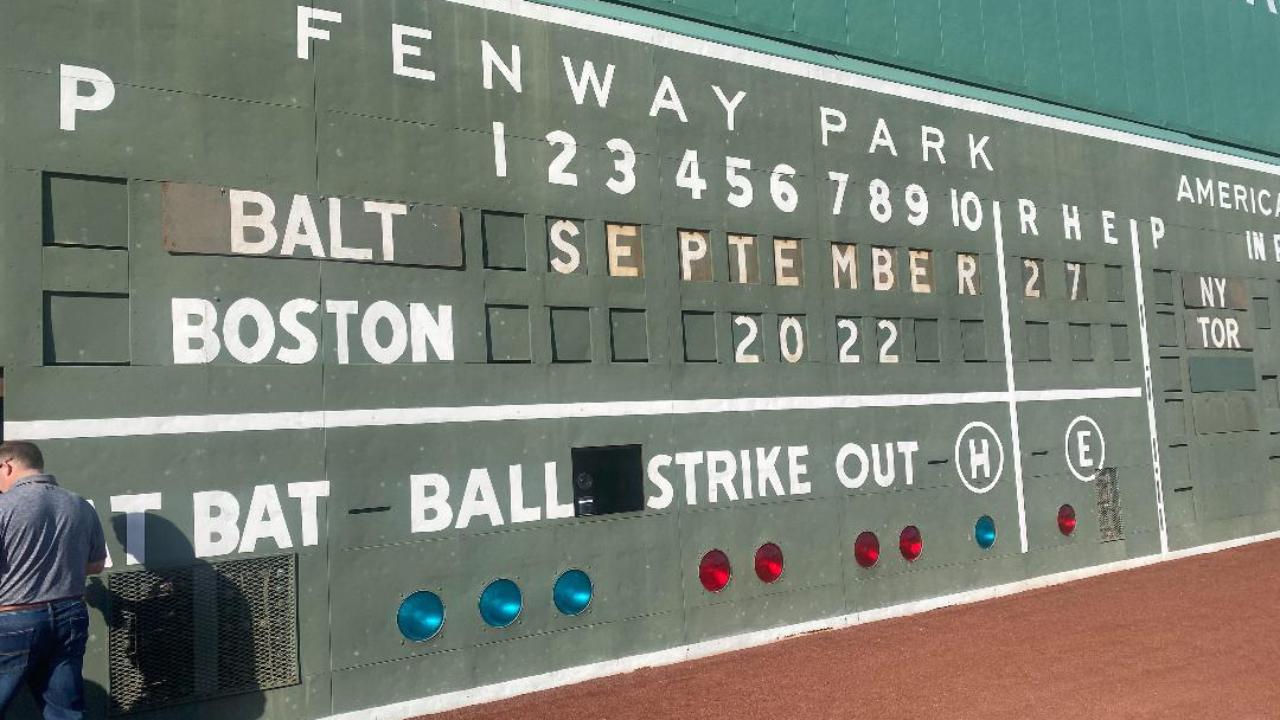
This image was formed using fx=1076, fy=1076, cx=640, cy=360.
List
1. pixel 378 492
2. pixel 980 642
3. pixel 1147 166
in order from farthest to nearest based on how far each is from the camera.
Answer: pixel 1147 166
pixel 980 642
pixel 378 492

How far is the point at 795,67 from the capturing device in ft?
31.6

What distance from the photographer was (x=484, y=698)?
712 centimetres

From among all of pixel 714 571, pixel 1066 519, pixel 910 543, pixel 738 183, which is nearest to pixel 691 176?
pixel 738 183

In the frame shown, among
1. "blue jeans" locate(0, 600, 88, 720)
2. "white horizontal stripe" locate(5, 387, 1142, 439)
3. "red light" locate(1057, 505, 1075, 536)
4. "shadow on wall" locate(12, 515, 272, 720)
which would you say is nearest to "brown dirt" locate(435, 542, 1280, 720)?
"red light" locate(1057, 505, 1075, 536)

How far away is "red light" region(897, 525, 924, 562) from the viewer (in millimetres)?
9703

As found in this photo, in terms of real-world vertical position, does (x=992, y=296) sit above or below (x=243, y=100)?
below

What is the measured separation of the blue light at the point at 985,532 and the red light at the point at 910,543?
2.72ft

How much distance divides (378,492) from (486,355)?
3.93 feet

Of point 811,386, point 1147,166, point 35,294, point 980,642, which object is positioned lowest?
point 980,642

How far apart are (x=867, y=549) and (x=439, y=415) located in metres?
4.23

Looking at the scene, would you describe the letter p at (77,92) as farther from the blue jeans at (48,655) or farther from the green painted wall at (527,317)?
the blue jeans at (48,655)

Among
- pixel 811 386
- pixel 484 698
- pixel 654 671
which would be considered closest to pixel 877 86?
pixel 811 386

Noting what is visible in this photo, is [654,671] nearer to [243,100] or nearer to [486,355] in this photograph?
[486,355]

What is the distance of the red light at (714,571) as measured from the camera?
8336 mm
